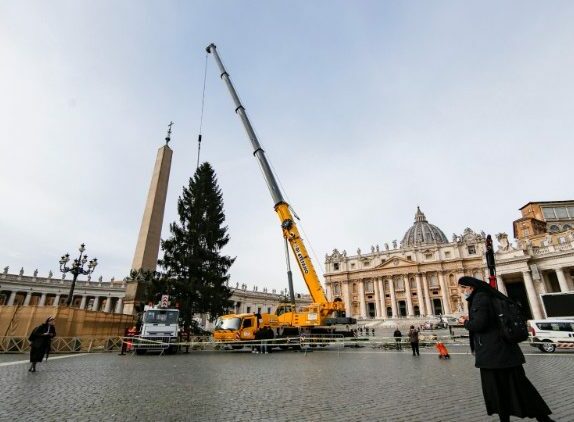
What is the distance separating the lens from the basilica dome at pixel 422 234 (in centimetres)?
10225

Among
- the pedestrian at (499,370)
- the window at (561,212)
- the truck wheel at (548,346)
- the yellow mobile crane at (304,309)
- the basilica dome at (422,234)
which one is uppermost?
the basilica dome at (422,234)

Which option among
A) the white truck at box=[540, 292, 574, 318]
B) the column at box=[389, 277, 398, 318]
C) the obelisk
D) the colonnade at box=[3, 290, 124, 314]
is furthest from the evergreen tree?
the column at box=[389, 277, 398, 318]

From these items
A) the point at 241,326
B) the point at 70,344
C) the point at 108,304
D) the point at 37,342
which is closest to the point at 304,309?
the point at 241,326

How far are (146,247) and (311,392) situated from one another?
2059cm

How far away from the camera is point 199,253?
27.4m

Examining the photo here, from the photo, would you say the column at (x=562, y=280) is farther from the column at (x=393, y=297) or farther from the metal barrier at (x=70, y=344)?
the metal barrier at (x=70, y=344)

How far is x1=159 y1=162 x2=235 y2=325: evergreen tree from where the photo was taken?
2523cm

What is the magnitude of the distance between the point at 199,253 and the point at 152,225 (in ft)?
15.1

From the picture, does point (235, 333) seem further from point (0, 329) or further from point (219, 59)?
point (219, 59)

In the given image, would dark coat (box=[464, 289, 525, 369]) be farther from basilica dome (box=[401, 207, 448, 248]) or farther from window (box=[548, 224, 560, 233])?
basilica dome (box=[401, 207, 448, 248])

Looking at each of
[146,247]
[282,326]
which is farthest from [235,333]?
[146,247]

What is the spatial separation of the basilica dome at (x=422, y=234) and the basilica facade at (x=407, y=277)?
17145 mm

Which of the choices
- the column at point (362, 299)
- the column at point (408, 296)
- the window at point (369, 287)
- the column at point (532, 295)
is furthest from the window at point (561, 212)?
the column at point (362, 299)

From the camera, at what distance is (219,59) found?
94.4 ft
